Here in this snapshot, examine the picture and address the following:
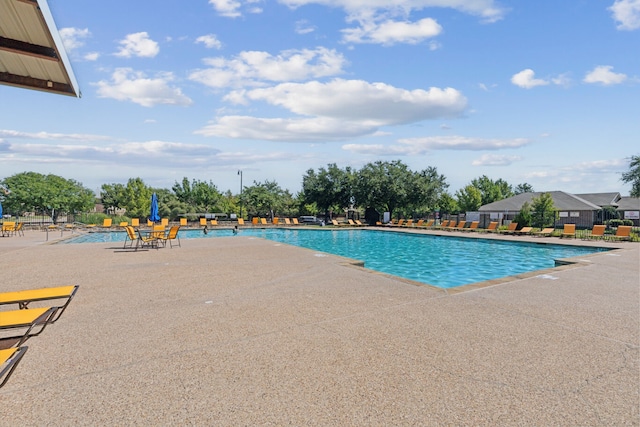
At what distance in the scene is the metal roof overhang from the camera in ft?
12.5

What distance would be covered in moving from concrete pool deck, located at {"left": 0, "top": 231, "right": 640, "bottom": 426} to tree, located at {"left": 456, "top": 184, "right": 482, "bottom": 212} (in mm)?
46704

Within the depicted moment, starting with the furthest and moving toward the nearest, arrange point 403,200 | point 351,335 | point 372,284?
point 403,200
point 372,284
point 351,335

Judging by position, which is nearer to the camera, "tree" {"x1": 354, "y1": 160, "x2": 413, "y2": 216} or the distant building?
the distant building

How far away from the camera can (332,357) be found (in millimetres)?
3605

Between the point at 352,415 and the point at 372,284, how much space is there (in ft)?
15.0

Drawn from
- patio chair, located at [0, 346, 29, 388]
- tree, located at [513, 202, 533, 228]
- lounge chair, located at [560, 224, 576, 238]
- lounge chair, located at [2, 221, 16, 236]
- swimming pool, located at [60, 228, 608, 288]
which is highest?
tree, located at [513, 202, 533, 228]

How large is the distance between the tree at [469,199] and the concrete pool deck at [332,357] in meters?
46.7

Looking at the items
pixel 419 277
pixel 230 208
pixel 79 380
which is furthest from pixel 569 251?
pixel 230 208

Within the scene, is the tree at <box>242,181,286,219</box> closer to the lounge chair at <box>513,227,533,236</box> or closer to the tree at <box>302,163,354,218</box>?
the tree at <box>302,163,354,218</box>

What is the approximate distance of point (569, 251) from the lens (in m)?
16.3

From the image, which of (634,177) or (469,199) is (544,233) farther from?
(469,199)

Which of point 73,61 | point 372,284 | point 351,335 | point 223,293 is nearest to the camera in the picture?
point 351,335

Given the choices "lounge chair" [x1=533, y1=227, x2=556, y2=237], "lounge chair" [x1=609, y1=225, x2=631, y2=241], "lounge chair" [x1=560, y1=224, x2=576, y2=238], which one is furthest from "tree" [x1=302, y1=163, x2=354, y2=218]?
"lounge chair" [x1=609, y1=225, x2=631, y2=241]

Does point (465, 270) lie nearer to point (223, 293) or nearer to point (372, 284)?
point (372, 284)
